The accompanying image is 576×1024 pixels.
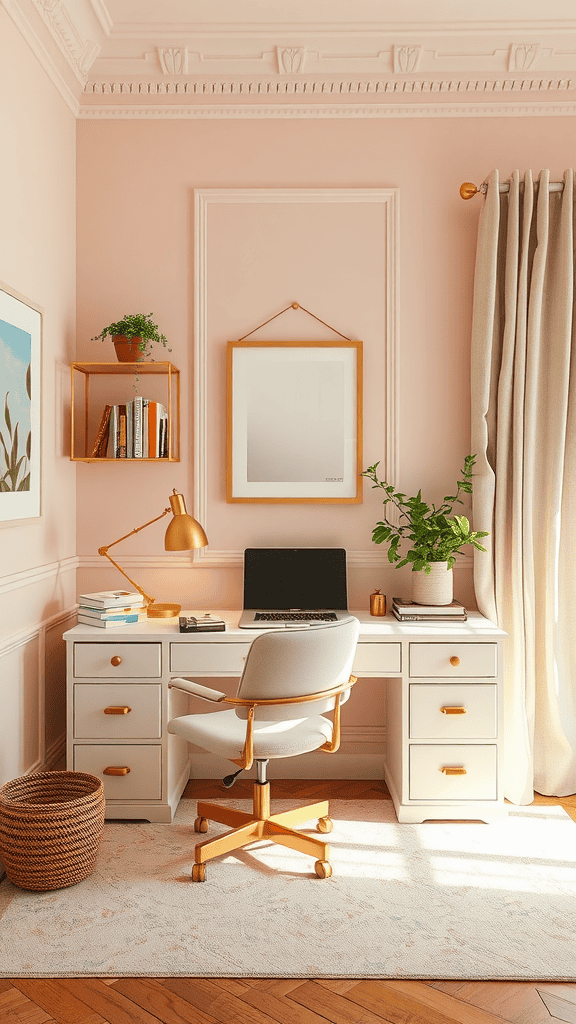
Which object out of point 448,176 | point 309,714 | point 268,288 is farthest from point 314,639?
point 448,176

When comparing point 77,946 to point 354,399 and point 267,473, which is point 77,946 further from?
point 354,399

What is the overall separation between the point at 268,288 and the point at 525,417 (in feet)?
4.03

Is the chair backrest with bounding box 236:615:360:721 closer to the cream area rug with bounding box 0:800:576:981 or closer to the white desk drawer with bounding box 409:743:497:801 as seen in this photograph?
the cream area rug with bounding box 0:800:576:981

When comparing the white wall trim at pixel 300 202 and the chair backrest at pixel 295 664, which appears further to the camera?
the white wall trim at pixel 300 202

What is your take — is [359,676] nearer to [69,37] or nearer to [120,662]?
[120,662]

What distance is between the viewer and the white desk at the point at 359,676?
2.88 meters

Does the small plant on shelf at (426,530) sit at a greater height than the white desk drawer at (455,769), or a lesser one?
greater

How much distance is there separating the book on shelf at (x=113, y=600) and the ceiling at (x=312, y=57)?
2.04m

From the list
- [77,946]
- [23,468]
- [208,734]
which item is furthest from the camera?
[23,468]

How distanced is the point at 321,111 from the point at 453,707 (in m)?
2.55

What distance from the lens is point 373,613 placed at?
3.21 m

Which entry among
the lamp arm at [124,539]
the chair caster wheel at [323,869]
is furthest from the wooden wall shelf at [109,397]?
the chair caster wheel at [323,869]

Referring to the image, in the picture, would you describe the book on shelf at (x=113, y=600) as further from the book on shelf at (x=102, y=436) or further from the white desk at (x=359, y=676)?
the book on shelf at (x=102, y=436)

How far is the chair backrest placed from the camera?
7.45 feet
